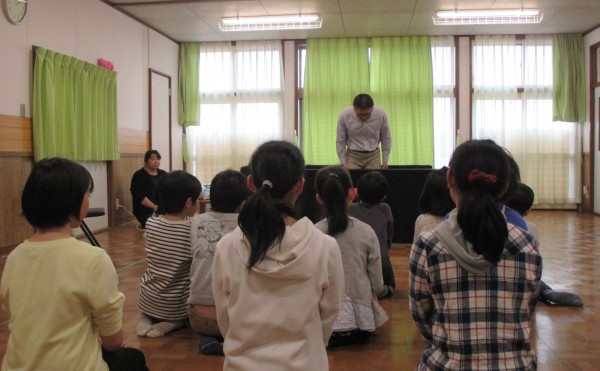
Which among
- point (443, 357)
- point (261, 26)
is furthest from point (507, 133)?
point (443, 357)

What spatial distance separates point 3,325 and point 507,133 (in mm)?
7302

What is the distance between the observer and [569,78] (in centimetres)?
799

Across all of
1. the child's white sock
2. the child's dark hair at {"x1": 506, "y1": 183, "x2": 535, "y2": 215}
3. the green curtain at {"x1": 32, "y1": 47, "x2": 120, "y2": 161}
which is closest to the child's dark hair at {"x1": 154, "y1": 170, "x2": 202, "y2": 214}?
the child's white sock

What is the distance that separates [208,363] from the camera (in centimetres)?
216

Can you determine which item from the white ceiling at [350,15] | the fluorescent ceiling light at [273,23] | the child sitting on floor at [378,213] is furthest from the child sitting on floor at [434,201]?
the fluorescent ceiling light at [273,23]

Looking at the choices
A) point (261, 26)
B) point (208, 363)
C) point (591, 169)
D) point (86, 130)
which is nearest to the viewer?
point (208, 363)

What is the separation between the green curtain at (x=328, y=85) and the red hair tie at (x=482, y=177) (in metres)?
7.15

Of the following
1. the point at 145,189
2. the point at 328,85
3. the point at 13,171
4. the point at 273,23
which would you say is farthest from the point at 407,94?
the point at 13,171

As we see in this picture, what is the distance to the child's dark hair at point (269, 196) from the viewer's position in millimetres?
1165

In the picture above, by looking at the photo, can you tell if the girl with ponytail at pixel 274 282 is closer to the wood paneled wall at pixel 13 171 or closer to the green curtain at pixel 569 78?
the wood paneled wall at pixel 13 171

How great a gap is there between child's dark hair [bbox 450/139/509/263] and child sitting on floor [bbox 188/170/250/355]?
127 centimetres

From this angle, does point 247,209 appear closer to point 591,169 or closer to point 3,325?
point 3,325

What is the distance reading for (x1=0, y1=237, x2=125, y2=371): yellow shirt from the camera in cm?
115

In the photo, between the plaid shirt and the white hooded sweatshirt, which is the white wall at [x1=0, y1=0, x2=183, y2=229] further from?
the plaid shirt
